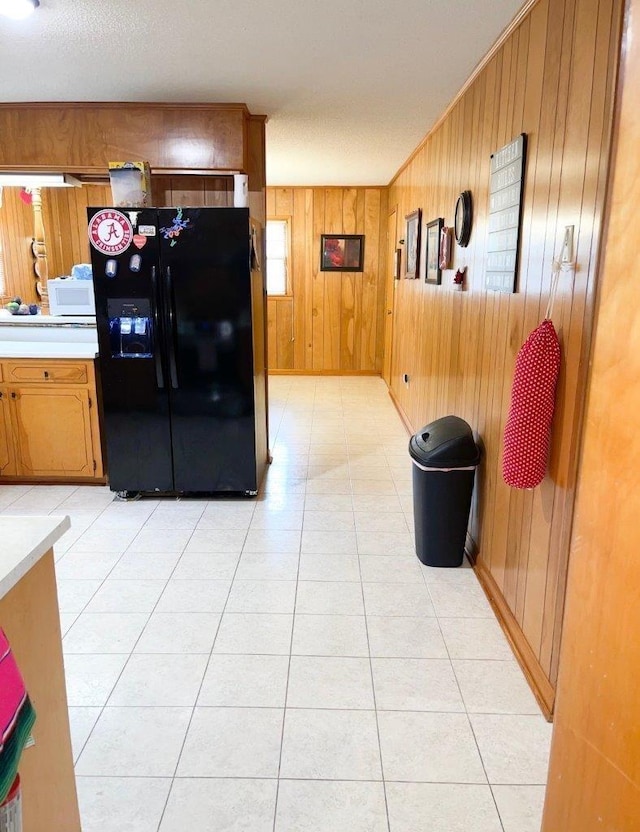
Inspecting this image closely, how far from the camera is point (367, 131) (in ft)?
14.6

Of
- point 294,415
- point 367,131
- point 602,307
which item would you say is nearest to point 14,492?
point 294,415

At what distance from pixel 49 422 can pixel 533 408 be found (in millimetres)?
3192

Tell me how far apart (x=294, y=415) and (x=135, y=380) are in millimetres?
2582

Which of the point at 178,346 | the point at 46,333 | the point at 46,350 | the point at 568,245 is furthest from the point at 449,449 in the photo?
the point at 46,333

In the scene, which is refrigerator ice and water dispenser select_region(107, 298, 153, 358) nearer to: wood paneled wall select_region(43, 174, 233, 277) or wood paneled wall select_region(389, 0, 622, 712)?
wood paneled wall select_region(389, 0, 622, 712)

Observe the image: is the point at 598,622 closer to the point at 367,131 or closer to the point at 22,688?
the point at 22,688

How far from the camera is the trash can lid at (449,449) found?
2.75 metres

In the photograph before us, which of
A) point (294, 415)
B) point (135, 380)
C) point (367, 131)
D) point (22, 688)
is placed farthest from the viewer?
point (294, 415)

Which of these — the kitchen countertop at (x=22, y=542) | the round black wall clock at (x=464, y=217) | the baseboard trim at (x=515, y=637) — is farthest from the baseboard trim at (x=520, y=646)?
the round black wall clock at (x=464, y=217)

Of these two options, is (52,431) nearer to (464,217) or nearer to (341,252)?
(464,217)

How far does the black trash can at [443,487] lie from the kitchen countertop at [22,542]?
1.84 m

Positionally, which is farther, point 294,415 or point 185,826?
point 294,415

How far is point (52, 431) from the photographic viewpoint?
3.93 m

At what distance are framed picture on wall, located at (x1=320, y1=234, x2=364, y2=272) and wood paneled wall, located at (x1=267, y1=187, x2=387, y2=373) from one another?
0.06 meters
